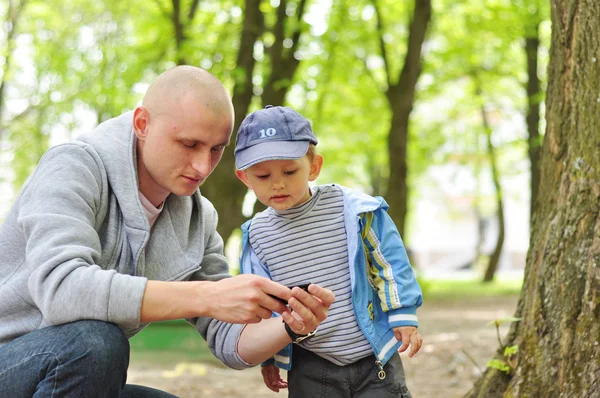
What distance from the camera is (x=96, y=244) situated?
7.88 feet

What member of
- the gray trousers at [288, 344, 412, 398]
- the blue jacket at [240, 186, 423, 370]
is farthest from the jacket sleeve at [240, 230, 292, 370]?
the gray trousers at [288, 344, 412, 398]

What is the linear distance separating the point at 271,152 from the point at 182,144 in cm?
38

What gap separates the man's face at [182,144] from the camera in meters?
2.59

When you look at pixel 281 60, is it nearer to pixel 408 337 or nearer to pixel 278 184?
pixel 278 184

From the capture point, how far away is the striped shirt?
2.96m

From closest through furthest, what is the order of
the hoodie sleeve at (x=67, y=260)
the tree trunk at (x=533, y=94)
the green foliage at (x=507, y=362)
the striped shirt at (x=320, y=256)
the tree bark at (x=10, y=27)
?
1. the hoodie sleeve at (x=67, y=260)
2. the striped shirt at (x=320, y=256)
3. the green foliage at (x=507, y=362)
4. the tree trunk at (x=533, y=94)
5. the tree bark at (x=10, y=27)

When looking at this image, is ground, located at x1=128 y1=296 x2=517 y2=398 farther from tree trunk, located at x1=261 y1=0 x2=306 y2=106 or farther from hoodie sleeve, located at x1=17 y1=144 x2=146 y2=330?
tree trunk, located at x1=261 y1=0 x2=306 y2=106

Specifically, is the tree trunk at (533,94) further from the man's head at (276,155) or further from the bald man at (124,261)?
the bald man at (124,261)

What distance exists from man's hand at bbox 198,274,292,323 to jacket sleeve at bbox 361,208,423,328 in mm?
762

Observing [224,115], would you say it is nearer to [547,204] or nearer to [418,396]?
[547,204]

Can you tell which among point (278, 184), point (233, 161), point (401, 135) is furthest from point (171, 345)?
point (401, 135)

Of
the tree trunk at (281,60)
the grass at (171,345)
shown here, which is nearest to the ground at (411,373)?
the grass at (171,345)

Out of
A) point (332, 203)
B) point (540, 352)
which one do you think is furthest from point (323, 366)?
point (540, 352)

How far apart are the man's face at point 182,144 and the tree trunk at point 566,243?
1.46 metres
